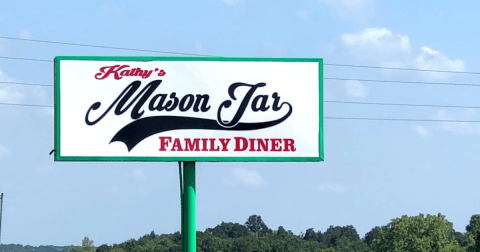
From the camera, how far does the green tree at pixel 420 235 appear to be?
141 m

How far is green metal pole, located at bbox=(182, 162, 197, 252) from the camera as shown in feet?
71.3

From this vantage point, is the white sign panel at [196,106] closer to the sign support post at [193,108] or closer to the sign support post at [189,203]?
the sign support post at [193,108]

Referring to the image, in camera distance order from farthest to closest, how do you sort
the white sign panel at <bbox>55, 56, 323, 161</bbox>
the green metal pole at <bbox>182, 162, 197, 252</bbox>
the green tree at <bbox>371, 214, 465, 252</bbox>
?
1. the green tree at <bbox>371, 214, 465, 252</bbox>
2. the green metal pole at <bbox>182, 162, 197, 252</bbox>
3. the white sign panel at <bbox>55, 56, 323, 161</bbox>

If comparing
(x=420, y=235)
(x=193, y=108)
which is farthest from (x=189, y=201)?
(x=420, y=235)

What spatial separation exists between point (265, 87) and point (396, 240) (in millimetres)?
124899

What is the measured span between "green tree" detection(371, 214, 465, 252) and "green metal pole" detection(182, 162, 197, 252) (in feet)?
397

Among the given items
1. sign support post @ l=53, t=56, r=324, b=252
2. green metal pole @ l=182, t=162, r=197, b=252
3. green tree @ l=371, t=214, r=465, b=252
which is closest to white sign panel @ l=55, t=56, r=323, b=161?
sign support post @ l=53, t=56, r=324, b=252

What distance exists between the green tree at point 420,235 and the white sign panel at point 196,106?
397 feet

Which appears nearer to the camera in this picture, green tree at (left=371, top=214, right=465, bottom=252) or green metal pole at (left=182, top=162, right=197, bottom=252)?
green metal pole at (left=182, top=162, right=197, bottom=252)

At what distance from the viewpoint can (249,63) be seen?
21.7m

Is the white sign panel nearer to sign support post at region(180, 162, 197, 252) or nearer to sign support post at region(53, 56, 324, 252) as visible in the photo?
sign support post at region(53, 56, 324, 252)

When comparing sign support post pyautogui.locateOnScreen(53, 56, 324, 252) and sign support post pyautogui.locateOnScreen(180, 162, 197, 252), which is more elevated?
sign support post pyautogui.locateOnScreen(53, 56, 324, 252)

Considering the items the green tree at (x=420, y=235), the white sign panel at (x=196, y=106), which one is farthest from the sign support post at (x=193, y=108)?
the green tree at (x=420, y=235)

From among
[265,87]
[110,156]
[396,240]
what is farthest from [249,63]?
[396,240]
